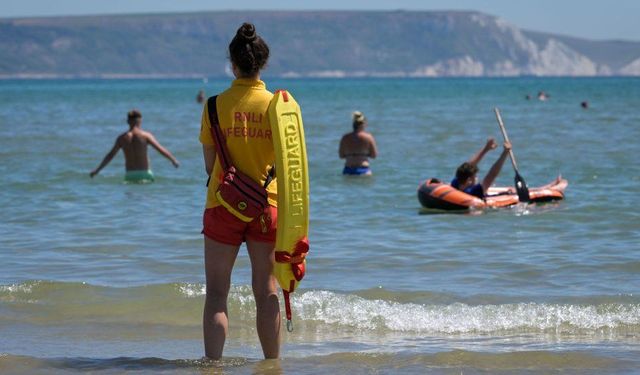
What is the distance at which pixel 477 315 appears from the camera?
720cm

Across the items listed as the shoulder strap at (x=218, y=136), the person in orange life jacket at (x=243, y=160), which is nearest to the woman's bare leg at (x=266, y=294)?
the person in orange life jacket at (x=243, y=160)

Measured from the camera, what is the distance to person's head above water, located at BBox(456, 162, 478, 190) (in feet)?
41.1

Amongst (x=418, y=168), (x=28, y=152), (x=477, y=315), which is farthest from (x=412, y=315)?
(x=28, y=152)

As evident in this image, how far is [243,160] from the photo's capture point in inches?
206

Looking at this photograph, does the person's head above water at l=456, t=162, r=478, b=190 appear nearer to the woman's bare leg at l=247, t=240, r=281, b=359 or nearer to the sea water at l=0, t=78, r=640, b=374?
the sea water at l=0, t=78, r=640, b=374

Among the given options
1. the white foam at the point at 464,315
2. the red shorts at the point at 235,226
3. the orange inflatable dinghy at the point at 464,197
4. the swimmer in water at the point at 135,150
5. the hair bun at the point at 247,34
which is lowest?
the white foam at the point at 464,315

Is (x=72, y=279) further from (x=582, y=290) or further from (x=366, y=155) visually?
(x=366, y=155)

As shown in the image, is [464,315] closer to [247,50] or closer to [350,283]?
[350,283]

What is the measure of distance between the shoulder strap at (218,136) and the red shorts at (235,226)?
0.21 m

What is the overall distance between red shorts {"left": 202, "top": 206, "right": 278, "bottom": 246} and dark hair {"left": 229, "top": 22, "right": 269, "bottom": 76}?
0.62m

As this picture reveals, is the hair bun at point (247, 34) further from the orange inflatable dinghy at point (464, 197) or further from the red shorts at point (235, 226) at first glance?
the orange inflatable dinghy at point (464, 197)

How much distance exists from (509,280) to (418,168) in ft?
34.4

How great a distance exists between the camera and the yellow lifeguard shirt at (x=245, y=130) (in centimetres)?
520

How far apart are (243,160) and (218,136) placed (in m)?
0.15
